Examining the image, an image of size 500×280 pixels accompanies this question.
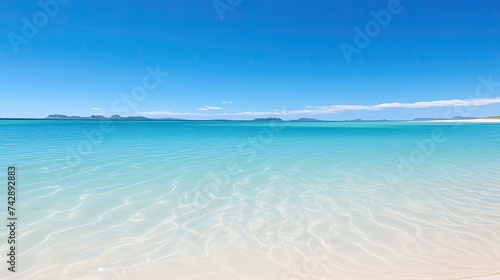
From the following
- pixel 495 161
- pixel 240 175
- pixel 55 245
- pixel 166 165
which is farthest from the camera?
pixel 495 161

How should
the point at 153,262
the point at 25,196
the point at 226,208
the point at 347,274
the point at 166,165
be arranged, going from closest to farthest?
the point at 347,274 < the point at 153,262 < the point at 226,208 < the point at 25,196 < the point at 166,165

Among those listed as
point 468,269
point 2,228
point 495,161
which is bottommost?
point 2,228

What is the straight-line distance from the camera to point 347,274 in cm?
400

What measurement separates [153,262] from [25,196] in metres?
5.38

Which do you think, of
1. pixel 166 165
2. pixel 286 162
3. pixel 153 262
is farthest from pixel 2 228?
pixel 286 162

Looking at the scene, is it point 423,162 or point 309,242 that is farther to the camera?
point 423,162

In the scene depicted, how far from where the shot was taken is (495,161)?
44.7 feet

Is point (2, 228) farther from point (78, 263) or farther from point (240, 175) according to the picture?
point (240, 175)

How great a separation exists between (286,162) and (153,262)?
33.8 feet

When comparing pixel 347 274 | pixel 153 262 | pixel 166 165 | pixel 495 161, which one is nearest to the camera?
pixel 347 274

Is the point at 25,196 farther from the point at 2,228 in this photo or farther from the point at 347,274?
the point at 347,274

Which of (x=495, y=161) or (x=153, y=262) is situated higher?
(x=495, y=161)

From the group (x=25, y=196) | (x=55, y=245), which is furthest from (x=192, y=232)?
(x=25, y=196)

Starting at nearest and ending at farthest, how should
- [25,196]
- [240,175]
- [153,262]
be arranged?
[153,262]
[25,196]
[240,175]
